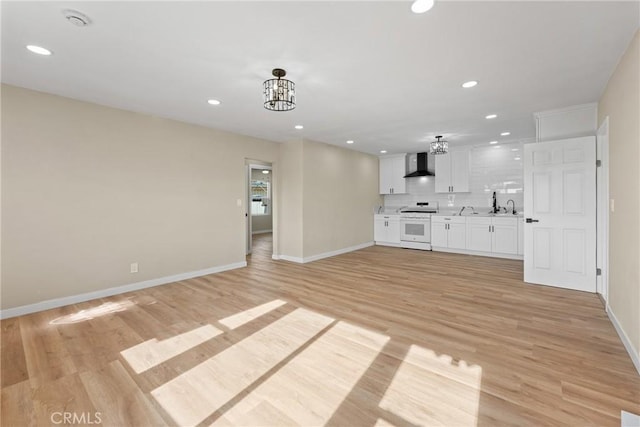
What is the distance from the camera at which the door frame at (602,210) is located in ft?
10.4

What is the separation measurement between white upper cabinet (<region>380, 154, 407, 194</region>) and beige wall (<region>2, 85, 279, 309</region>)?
445 cm

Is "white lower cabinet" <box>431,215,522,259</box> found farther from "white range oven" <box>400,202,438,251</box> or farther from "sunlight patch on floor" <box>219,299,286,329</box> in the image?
"sunlight patch on floor" <box>219,299,286,329</box>

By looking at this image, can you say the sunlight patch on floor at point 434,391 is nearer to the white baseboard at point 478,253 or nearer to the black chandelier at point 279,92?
the black chandelier at point 279,92

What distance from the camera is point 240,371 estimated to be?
2.06 m

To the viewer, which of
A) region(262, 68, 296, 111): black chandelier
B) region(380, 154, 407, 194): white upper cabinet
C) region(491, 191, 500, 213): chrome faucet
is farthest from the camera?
region(380, 154, 407, 194): white upper cabinet

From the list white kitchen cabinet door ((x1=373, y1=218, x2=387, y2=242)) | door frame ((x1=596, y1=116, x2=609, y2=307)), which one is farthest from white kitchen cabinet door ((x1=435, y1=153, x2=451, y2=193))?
door frame ((x1=596, y1=116, x2=609, y2=307))

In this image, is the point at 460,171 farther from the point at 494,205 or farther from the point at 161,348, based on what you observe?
the point at 161,348

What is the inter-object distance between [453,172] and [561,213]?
3.09 metres

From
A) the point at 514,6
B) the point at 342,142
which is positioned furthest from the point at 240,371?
the point at 342,142

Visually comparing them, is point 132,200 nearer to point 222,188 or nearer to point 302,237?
point 222,188

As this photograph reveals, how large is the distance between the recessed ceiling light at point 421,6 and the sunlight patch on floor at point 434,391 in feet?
8.27

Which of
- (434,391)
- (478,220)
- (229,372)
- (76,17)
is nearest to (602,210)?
(478,220)

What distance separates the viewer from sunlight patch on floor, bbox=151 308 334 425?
5.59 ft

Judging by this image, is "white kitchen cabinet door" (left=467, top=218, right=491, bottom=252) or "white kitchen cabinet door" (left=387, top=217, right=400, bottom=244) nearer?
"white kitchen cabinet door" (left=467, top=218, right=491, bottom=252)
